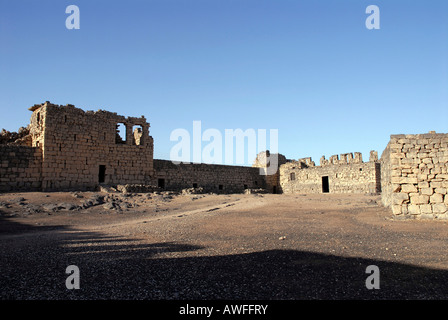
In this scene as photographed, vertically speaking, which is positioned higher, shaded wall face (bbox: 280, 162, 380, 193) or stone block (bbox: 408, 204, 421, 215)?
shaded wall face (bbox: 280, 162, 380, 193)

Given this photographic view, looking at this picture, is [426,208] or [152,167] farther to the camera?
[152,167]

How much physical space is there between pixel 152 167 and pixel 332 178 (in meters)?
15.8

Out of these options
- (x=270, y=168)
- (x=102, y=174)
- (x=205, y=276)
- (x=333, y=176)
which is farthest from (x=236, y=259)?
(x=270, y=168)

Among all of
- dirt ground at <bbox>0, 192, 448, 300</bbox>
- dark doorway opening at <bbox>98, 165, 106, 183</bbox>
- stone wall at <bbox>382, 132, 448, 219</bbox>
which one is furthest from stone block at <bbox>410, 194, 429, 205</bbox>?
dark doorway opening at <bbox>98, 165, 106, 183</bbox>

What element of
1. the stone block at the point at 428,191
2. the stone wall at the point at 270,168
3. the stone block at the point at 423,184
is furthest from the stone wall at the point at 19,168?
the stone wall at the point at 270,168

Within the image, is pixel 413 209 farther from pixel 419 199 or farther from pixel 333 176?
pixel 333 176

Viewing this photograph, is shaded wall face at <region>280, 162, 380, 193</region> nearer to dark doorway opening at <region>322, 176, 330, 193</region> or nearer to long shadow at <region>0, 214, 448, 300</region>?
dark doorway opening at <region>322, 176, 330, 193</region>

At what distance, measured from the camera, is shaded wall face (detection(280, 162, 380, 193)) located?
2594 centimetres

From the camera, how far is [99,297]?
4.28 meters

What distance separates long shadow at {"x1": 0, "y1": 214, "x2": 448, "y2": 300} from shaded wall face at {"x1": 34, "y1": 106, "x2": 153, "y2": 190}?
14529mm

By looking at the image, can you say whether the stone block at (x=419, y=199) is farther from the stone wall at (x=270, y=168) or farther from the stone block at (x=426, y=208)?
the stone wall at (x=270, y=168)

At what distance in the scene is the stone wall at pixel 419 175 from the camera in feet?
36.0

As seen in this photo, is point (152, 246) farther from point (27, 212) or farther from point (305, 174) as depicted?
point (305, 174)

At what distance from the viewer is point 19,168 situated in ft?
63.8
